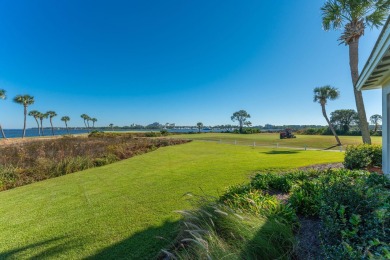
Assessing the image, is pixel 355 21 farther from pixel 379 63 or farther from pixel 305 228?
pixel 305 228

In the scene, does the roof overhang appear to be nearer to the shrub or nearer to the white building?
the white building

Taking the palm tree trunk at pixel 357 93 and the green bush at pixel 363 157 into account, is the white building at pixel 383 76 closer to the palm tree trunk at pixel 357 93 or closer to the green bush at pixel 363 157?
the green bush at pixel 363 157

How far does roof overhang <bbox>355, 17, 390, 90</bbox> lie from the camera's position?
145 inches

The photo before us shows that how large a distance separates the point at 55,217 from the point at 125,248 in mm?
2951

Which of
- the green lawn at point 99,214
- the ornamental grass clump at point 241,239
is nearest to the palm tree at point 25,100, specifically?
the green lawn at point 99,214

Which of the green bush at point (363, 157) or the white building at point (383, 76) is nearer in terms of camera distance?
the white building at point (383, 76)

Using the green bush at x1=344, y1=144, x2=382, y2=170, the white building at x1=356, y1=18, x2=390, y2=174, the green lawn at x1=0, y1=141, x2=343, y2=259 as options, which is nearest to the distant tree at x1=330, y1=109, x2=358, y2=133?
the green bush at x1=344, y1=144, x2=382, y2=170

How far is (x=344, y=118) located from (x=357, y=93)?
51.3 metres

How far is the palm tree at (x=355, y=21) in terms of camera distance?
1245 centimetres

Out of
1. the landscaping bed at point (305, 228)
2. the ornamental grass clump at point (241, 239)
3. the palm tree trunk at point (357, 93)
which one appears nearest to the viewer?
the landscaping bed at point (305, 228)

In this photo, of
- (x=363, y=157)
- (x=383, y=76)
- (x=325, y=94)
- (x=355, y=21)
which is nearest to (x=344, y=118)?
(x=325, y=94)

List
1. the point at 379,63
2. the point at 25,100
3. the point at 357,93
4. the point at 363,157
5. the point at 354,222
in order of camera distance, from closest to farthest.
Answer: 1. the point at 354,222
2. the point at 379,63
3. the point at 363,157
4. the point at 357,93
5. the point at 25,100

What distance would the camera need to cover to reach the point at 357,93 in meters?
12.5

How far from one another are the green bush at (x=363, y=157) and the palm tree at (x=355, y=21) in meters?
4.43
